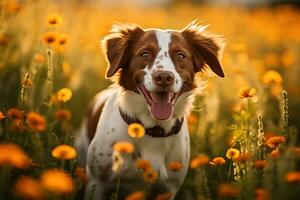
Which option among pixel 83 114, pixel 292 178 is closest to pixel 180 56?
pixel 292 178

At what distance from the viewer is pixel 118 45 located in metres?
4.15

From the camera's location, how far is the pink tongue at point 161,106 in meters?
→ 3.74

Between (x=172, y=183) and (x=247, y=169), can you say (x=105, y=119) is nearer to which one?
(x=172, y=183)

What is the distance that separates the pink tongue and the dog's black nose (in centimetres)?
18

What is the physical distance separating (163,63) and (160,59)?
65 mm

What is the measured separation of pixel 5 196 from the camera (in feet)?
9.96

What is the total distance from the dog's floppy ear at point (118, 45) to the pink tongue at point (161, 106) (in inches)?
16.4

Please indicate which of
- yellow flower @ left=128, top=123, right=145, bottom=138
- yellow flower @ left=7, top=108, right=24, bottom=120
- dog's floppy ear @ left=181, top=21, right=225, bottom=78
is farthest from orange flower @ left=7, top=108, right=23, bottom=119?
dog's floppy ear @ left=181, top=21, right=225, bottom=78

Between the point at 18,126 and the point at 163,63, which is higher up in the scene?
the point at 163,63

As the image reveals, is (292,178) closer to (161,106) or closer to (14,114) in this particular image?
(161,106)

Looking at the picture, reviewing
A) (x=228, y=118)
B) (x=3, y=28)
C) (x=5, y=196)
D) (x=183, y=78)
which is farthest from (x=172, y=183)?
(x=228, y=118)

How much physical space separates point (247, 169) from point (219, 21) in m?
9.83

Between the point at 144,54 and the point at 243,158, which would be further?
the point at 144,54

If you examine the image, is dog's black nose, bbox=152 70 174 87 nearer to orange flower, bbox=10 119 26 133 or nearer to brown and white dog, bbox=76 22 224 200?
brown and white dog, bbox=76 22 224 200
